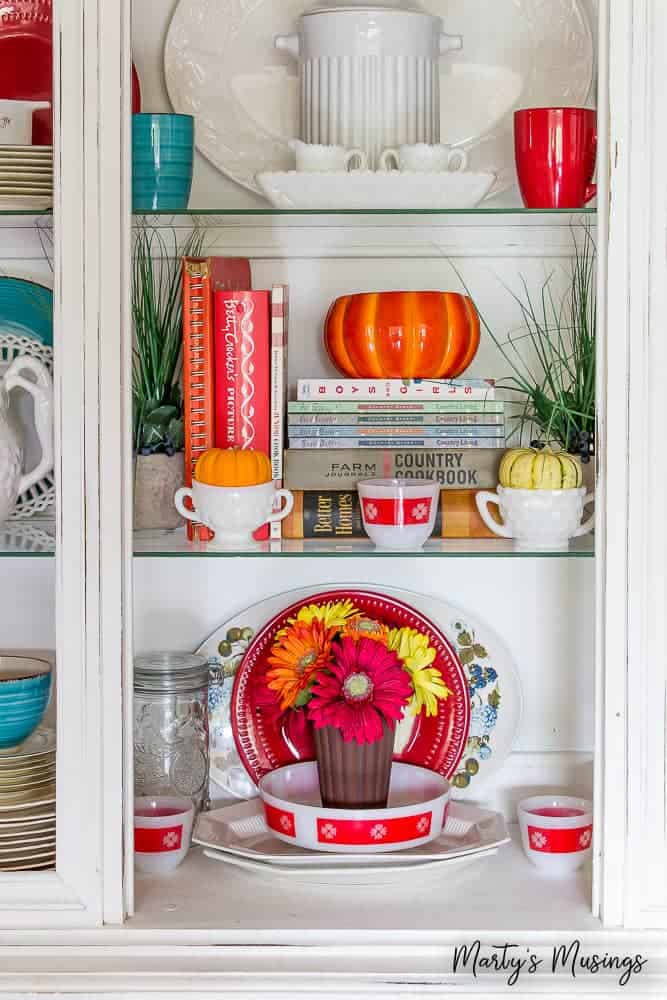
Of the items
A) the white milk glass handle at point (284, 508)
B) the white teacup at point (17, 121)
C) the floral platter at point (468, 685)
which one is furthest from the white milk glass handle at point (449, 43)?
the floral platter at point (468, 685)

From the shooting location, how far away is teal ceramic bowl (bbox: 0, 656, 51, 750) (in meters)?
1.33

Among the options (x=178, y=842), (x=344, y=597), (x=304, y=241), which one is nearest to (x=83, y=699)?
(x=178, y=842)

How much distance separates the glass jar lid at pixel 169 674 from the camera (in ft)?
4.84

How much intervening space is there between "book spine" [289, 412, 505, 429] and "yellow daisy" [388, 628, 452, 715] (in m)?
0.26

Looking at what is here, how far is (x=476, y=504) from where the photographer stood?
1.37 m

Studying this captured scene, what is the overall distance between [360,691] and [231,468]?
0.30 metres

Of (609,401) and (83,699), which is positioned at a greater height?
(609,401)

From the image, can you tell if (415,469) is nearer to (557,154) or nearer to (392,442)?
(392,442)

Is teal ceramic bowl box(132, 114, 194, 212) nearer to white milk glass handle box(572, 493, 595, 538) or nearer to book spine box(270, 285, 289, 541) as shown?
book spine box(270, 285, 289, 541)

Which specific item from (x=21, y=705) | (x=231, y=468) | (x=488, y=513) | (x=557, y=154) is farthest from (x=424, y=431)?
(x=21, y=705)

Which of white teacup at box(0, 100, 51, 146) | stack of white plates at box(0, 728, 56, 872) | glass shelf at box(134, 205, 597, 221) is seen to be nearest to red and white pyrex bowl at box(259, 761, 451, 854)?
stack of white plates at box(0, 728, 56, 872)

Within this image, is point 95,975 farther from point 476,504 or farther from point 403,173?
point 403,173

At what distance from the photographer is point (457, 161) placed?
1366 mm

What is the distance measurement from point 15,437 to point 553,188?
67cm
